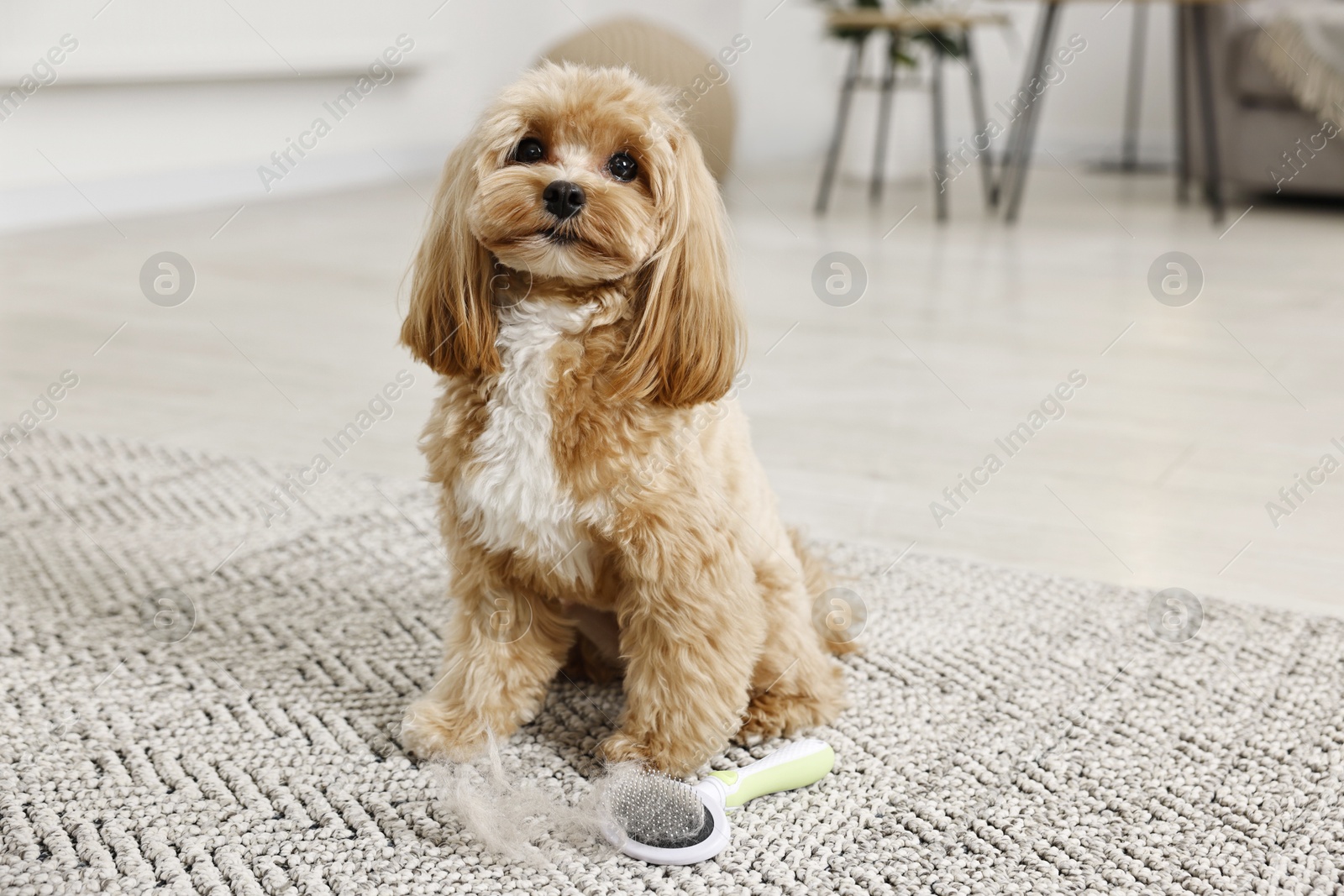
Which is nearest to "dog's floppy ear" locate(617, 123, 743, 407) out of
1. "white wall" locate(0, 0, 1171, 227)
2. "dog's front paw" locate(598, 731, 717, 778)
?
"dog's front paw" locate(598, 731, 717, 778)

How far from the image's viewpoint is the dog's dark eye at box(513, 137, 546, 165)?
1.21m

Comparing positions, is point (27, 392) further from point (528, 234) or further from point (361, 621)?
point (528, 234)

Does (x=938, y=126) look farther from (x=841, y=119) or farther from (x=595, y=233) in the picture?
(x=595, y=233)

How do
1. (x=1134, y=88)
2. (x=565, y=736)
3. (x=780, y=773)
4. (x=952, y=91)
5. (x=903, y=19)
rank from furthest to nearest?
(x=952, y=91)
(x=1134, y=88)
(x=903, y=19)
(x=565, y=736)
(x=780, y=773)

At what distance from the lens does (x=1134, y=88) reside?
6.38 metres

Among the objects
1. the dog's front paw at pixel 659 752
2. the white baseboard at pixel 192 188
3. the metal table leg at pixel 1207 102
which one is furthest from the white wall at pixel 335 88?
the dog's front paw at pixel 659 752

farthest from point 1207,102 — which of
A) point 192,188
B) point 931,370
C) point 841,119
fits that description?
point 192,188

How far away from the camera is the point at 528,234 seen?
45.7 inches

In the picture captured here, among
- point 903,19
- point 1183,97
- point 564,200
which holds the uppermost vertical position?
point 903,19

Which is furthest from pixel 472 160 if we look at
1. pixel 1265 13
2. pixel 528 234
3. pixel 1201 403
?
pixel 1265 13

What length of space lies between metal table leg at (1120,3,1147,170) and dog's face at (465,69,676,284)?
18.5ft

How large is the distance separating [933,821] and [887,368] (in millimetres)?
1770

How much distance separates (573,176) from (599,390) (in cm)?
21

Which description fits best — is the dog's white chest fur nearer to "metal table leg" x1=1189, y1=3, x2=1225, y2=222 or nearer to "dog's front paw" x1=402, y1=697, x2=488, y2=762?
"dog's front paw" x1=402, y1=697, x2=488, y2=762
